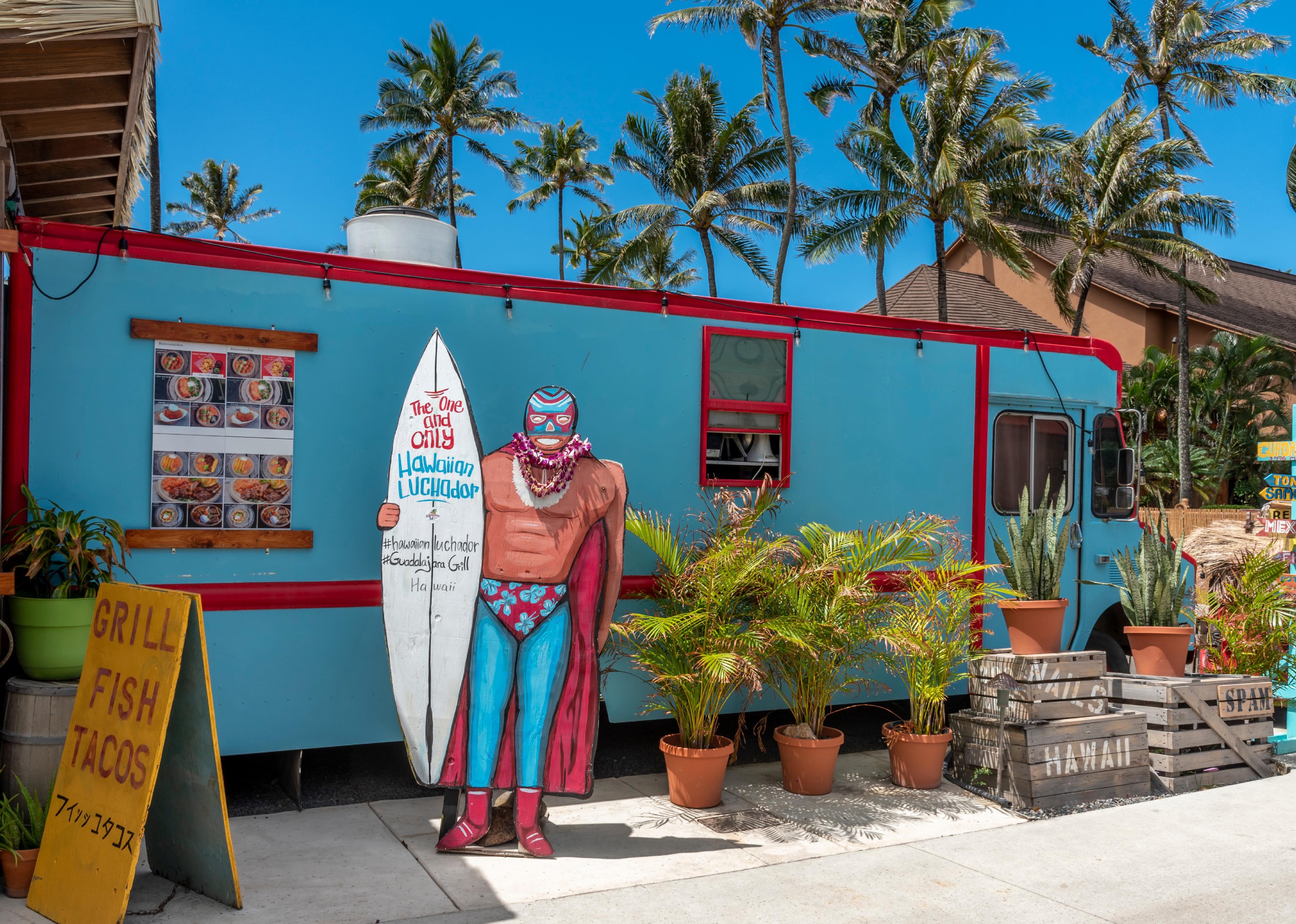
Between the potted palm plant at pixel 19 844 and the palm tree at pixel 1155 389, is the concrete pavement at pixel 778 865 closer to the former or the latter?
the potted palm plant at pixel 19 844

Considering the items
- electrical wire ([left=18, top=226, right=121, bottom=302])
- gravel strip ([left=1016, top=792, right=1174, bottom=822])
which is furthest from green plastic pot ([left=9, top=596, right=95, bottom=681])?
gravel strip ([left=1016, top=792, right=1174, bottom=822])

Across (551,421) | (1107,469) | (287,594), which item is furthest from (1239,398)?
(287,594)

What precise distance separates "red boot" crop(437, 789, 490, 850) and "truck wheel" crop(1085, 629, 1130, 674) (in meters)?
4.65

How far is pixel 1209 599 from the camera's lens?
6.99 m

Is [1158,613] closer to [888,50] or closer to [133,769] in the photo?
[133,769]

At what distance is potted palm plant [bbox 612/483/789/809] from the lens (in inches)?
203

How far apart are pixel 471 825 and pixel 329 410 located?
2138 millimetres

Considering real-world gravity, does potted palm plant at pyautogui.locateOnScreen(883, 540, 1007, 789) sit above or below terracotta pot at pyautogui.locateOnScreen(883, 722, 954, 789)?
above

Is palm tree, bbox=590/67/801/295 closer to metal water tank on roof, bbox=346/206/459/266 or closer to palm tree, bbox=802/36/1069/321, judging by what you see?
palm tree, bbox=802/36/1069/321

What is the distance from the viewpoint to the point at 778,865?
451 centimetres

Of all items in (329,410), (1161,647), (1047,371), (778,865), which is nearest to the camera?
(778,865)

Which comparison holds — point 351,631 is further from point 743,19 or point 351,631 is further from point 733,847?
point 743,19

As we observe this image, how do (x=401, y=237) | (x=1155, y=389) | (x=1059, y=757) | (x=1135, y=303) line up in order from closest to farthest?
(x=401, y=237) → (x=1059, y=757) → (x=1155, y=389) → (x=1135, y=303)

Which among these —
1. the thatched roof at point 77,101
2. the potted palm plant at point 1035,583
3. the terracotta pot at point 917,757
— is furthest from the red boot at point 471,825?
the thatched roof at point 77,101
